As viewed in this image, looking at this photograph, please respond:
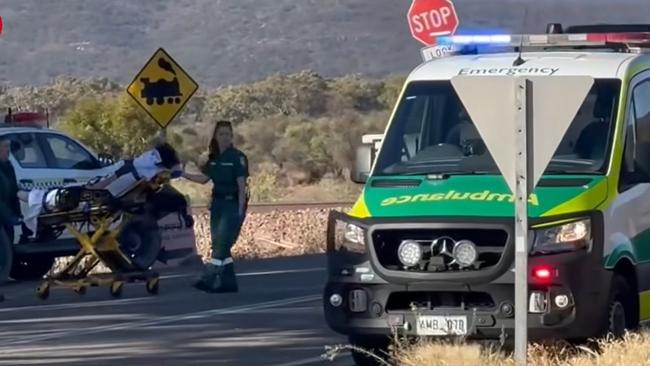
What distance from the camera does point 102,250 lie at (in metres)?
18.5

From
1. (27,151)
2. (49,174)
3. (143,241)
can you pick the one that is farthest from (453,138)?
(27,151)

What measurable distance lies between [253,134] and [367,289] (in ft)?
156

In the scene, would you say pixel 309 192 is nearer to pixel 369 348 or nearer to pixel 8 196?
pixel 8 196

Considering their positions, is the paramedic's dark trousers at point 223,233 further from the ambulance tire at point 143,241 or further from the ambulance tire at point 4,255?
the ambulance tire at point 4,255

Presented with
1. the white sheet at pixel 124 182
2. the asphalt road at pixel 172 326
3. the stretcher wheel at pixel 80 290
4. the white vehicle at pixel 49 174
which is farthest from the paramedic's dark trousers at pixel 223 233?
the white vehicle at pixel 49 174

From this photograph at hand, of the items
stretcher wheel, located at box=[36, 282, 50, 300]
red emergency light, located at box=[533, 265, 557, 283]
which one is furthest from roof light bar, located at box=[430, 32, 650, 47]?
stretcher wheel, located at box=[36, 282, 50, 300]

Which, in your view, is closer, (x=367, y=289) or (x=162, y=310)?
(x=367, y=289)

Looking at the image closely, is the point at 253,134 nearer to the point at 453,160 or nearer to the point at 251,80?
the point at 251,80

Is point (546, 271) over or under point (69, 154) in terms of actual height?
over

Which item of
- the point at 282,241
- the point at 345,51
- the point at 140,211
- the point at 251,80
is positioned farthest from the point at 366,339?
the point at 251,80

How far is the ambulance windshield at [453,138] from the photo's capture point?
12.2 m

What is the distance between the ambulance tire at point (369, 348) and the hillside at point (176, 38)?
69071mm

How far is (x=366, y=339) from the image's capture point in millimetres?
12422

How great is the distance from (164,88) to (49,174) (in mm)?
2884
